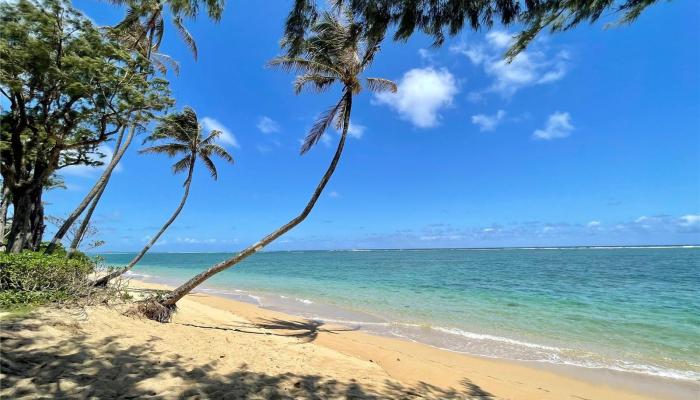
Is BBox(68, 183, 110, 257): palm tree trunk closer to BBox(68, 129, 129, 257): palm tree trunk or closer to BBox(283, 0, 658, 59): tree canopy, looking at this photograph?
BBox(68, 129, 129, 257): palm tree trunk

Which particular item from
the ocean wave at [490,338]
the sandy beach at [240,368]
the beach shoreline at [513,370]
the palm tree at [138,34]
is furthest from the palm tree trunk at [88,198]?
the ocean wave at [490,338]

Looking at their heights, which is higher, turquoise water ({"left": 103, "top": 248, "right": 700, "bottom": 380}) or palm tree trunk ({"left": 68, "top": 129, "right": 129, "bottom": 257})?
palm tree trunk ({"left": 68, "top": 129, "right": 129, "bottom": 257})

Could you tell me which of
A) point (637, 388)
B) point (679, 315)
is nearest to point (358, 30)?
point (637, 388)

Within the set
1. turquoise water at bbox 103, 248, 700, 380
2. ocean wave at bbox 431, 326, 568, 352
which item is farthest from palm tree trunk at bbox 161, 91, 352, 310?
ocean wave at bbox 431, 326, 568, 352

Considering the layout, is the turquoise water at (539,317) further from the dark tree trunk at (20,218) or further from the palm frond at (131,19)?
the palm frond at (131,19)

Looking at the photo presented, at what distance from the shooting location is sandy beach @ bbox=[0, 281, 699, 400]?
395 cm

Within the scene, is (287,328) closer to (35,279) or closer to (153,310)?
(153,310)

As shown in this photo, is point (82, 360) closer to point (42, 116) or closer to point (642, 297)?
point (42, 116)

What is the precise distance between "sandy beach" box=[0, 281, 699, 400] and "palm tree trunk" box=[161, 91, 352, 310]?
750mm

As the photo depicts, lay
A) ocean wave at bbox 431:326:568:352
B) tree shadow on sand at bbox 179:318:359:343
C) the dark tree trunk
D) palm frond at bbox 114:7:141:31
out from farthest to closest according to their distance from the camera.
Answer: ocean wave at bbox 431:326:568:352 → the dark tree trunk → tree shadow on sand at bbox 179:318:359:343 → palm frond at bbox 114:7:141:31

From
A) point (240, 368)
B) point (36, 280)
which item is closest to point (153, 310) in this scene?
point (36, 280)

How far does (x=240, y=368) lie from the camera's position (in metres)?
5.23

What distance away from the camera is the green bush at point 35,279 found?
663 centimetres

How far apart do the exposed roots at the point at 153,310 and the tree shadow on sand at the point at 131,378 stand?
2801mm
